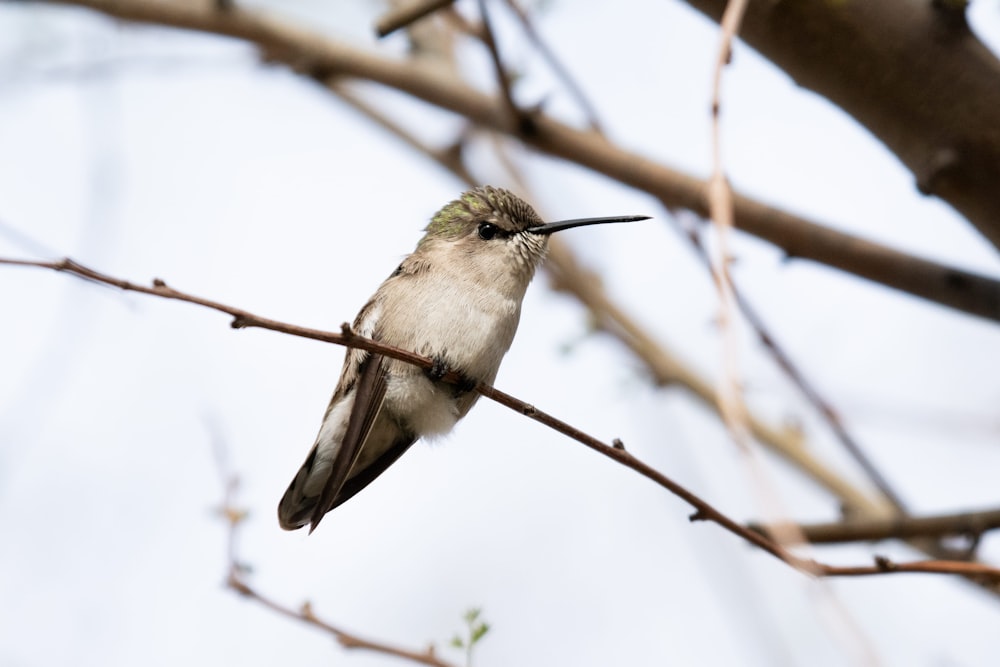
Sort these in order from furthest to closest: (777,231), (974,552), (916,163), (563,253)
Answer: (563,253)
(777,231)
(974,552)
(916,163)

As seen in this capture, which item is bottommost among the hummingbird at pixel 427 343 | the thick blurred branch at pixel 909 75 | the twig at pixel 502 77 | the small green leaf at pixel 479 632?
the small green leaf at pixel 479 632

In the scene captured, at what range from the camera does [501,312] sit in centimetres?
381

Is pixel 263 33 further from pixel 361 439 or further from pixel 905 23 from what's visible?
pixel 905 23

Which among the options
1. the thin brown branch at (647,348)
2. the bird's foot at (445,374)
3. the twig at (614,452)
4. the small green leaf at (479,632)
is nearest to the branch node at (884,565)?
the twig at (614,452)

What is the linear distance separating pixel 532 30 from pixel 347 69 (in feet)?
2.91

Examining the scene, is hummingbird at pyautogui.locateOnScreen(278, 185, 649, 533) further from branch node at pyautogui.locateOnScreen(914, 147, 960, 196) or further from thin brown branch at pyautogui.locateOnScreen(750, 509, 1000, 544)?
thin brown branch at pyautogui.locateOnScreen(750, 509, 1000, 544)

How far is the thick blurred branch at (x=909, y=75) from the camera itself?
2725 millimetres

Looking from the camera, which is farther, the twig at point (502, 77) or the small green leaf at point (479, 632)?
the twig at point (502, 77)

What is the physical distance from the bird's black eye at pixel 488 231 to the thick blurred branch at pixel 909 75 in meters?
1.47

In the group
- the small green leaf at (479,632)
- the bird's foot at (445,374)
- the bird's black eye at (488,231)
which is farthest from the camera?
the bird's black eye at (488,231)

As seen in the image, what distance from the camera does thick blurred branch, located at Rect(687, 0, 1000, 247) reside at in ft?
8.94

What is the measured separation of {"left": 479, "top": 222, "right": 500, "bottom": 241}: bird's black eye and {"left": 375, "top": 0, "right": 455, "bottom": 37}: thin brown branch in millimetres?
983

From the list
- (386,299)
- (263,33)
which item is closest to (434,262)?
(386,299)

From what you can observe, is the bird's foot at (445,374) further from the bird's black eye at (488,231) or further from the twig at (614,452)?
the twig at (614,452)
